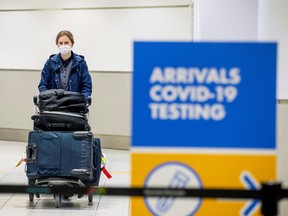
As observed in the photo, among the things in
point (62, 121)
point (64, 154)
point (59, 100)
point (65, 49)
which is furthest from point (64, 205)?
point (65, 49)

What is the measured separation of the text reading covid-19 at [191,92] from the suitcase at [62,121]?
2.77 m

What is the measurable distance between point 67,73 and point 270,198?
327 centimetres

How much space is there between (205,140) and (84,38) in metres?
6.30

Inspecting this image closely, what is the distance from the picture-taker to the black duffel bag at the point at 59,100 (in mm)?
4508

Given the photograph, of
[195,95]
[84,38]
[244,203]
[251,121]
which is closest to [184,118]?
[195,95]

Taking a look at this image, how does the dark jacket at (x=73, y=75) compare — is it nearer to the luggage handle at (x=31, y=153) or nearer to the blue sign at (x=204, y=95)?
the luggage handle at (x=31, y=153)

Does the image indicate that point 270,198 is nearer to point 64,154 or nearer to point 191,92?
point 191,92

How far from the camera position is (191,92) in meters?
1.80

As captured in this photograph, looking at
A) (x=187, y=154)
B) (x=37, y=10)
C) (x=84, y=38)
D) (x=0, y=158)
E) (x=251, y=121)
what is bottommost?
(x=0, y=158)

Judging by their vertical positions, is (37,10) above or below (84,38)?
above

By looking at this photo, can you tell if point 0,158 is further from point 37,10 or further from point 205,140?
point 205,140

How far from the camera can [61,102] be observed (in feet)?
14.8

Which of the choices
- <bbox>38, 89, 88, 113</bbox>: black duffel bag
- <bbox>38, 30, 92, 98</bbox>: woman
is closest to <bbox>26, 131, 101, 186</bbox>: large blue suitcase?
<bbox>38, 89, 88, 113</bbox>: black duffel bag

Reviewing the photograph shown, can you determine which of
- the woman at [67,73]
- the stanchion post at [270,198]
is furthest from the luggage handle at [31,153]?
the stanchion post at [270,198]
